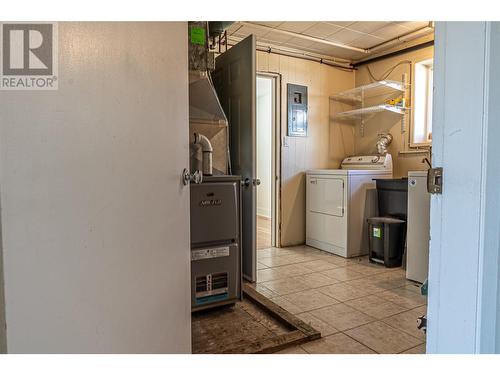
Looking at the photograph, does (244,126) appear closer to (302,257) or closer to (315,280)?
(315,280)

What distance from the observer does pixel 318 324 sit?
1.99 meters

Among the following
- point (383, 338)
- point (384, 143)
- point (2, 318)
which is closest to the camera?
point (2, 318)

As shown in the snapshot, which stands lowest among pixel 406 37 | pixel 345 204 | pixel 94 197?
pixel 345 204

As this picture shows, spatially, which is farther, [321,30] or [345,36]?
[345,36]

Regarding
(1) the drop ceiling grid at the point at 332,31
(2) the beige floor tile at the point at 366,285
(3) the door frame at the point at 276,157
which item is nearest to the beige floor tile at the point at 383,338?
(2) the beige floor tile at the point at 366,285

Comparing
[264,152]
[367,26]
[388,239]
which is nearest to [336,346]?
[388,239]

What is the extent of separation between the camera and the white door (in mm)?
685

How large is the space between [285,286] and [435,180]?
2.08m

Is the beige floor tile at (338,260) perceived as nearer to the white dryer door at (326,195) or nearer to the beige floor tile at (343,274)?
the beige floor tile at (343,274)

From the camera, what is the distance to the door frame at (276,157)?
149 inches

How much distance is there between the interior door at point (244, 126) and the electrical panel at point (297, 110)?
115cm

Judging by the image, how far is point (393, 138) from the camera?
379 centimetres
